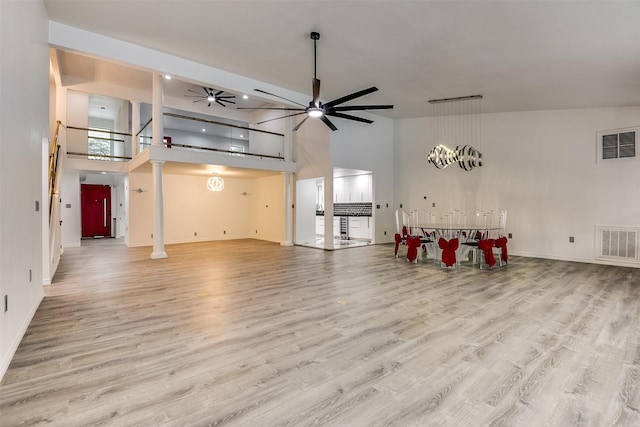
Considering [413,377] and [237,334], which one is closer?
[413,377]

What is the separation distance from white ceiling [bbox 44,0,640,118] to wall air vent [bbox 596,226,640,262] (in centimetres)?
250

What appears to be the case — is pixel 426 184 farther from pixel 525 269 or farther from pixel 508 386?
pixel 508 386

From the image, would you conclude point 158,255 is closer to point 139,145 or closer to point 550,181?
point 139,145

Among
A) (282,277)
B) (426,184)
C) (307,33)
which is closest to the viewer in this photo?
(307,33)

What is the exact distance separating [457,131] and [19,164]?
344 inches

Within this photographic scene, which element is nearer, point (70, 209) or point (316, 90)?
point (316, 90)

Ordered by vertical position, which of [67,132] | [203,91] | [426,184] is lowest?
[426,184]

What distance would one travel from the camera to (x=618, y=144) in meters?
6.25

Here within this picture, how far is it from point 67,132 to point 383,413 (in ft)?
38.8

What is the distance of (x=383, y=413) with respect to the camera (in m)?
1.82

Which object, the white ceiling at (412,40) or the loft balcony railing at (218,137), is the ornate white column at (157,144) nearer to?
the white ceiling at (412,40)

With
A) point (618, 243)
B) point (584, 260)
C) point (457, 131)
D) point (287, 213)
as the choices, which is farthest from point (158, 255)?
point (618, 243)

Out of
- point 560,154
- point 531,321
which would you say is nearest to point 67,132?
point 531,321

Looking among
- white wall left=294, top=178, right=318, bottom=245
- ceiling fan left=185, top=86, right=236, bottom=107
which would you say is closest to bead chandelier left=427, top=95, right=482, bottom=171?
white wall left=294, top=178, right=318, bottom=245
